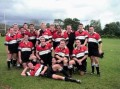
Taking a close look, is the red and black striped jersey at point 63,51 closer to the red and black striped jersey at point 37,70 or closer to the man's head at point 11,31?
the red and black striped jersey at point 37,70

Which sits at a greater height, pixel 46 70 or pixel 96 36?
pixel 96 36

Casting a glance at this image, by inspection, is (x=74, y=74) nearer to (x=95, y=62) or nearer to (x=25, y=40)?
(x=95, y=62)

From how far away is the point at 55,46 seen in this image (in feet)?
48.3

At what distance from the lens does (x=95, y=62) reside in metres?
13.9

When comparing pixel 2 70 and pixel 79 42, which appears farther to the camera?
pixel 2 70

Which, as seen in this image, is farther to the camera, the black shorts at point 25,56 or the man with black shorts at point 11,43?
the man with black shorts at point 11,43

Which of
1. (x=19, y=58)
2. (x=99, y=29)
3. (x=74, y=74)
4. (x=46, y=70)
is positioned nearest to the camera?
(x=46, y=70)

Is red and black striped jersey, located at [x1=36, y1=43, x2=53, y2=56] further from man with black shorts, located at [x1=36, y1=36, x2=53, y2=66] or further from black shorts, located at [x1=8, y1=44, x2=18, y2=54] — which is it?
black shorts, located at [x1=8, y1=44, x2=18, y2=54]

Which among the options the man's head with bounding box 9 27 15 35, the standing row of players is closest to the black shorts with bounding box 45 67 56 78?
the standing row of players

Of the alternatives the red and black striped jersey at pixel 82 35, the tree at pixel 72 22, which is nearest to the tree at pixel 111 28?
the tree at pixel 72 22

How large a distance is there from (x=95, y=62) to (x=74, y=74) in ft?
3.43

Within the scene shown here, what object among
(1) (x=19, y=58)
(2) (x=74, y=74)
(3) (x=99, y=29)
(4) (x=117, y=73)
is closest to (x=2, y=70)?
(1) (x=19, y=58)

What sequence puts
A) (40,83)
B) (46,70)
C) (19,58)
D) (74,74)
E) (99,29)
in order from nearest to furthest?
1. (40,83)
2. (46,70)
3. (74,74)
4. (19,58)
5. (99,29)

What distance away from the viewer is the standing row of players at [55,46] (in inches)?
526
